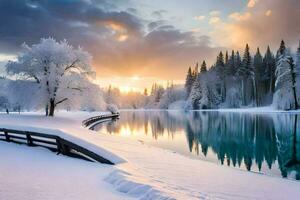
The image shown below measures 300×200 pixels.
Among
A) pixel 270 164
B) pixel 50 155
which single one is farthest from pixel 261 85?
pixel 50 155

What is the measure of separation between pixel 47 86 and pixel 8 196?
123ft

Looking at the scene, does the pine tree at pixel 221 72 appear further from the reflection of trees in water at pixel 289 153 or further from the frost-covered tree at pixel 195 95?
the reflection of trees in water at pixel 289 153

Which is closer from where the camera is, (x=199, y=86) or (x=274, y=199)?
(x=274, y=199)

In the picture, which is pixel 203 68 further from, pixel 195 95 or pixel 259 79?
pixel 259 79

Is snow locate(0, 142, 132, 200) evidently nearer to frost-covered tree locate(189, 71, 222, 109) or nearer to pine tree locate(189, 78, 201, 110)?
frost-covered tree locate(189, 71, 222, 109)

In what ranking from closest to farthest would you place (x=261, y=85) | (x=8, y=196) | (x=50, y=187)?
(x=8, y=196), (x=50, y=187), (x=261, y=85)

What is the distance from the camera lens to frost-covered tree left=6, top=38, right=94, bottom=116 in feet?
140

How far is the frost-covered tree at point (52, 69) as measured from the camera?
42.8m

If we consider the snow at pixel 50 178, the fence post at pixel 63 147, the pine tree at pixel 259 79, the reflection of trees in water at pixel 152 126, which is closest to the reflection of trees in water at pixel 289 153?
the snow at pixel 50 178

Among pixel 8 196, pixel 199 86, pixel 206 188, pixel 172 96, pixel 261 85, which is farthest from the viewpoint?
pixel 172 96

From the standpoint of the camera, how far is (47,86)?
1679 inches

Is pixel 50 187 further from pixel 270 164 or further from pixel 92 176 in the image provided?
pixel 270 164

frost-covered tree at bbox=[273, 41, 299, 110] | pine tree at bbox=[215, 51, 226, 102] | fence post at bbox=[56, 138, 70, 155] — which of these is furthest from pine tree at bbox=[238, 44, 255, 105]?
fence post at bbox=[56, 138, 70, 155]

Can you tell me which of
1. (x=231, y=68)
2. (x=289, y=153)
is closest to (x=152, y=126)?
(x=289, y=153)
